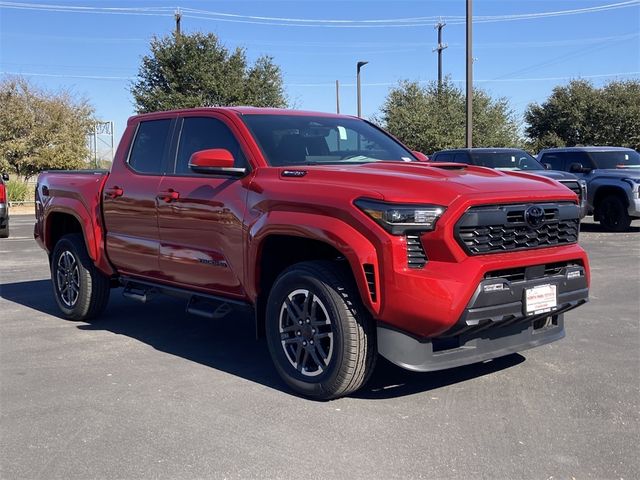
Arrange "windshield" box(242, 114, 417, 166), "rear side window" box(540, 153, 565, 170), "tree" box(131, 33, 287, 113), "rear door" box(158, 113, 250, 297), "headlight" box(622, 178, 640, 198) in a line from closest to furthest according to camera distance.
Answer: "rear door" box(158, 113, 250, 297) → "windshield" box(242, 114, 417, 166) → "headlight" box(622, 178, 640, 198) → "rear side window" box(540, 153, 565, 170) → "tree" box(131, 33, 287, 113)

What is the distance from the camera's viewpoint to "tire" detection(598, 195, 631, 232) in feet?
47.8

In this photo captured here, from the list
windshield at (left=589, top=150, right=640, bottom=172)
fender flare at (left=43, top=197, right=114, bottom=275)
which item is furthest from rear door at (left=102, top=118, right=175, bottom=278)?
windshield at (left=589, top=150, right=640, bottom=172)

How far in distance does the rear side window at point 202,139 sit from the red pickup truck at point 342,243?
0.01m

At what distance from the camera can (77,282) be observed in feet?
22.1

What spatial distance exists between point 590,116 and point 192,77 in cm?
1989

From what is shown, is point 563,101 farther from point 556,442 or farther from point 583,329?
point 556,442

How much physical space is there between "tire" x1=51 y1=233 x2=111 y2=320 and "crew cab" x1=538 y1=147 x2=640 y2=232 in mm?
11048

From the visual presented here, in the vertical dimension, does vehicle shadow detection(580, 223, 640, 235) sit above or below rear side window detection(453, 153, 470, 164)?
below

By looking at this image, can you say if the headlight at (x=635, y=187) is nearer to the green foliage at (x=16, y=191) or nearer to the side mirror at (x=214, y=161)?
the side mirror at (x=214, y=161)

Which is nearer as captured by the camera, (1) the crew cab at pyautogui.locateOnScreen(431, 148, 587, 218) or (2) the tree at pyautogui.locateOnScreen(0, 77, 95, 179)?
(1) the crew cab at pyautogui.locateOnScreen(431, 148, 587, 218)

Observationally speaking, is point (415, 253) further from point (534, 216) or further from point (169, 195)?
point (169, 195)

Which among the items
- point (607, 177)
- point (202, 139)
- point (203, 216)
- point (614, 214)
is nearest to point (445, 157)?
point (607, 177)

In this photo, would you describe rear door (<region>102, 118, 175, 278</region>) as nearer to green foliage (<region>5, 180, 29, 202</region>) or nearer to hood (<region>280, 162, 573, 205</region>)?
hood (<region>280, 162, 573, 205</region>)

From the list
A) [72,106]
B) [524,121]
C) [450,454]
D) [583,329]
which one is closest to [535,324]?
[450,454]
